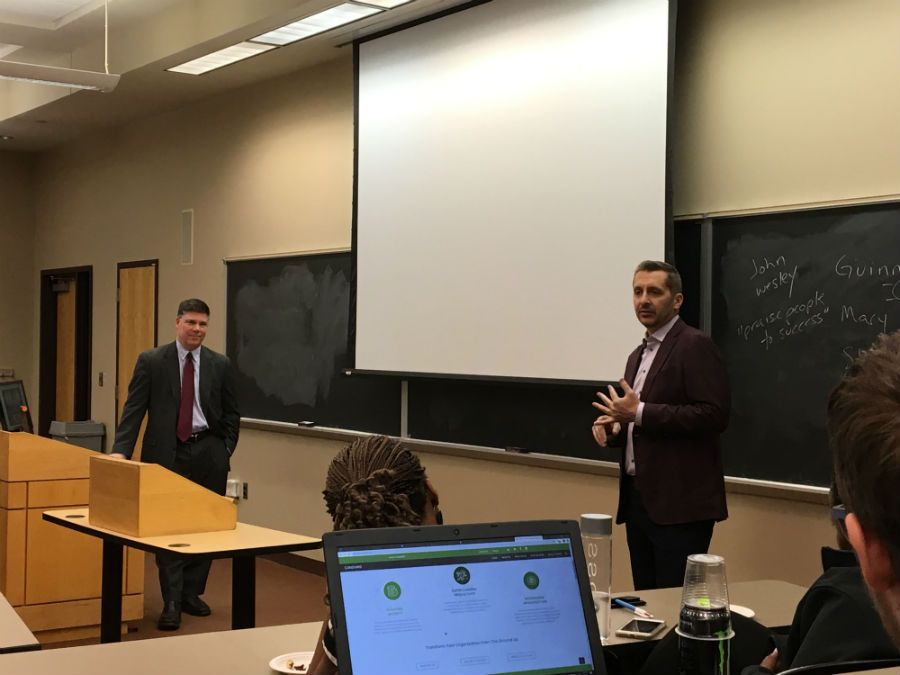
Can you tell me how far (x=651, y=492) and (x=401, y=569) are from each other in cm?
239

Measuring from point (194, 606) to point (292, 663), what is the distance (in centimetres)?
387

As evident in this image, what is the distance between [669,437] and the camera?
3.72 metres

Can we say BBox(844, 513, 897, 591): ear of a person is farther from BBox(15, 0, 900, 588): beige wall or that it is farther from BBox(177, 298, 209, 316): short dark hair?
BBox(177, 298, 209, 316): short dark hair

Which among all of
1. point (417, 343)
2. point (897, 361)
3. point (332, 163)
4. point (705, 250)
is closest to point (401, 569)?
point (897, 361)

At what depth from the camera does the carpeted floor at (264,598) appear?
5.26 m

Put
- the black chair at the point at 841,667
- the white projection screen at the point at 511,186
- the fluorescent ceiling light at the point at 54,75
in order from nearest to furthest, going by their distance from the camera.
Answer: the black chair at the point at 841,667 < the white projection screen at the point at 511,186 < the fluorescent ceiling light at the point at 54,75

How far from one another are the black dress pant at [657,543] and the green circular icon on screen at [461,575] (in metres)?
2.27

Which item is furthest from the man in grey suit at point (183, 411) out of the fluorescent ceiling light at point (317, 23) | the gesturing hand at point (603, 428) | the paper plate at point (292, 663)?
the paper plate at point (292, 663)

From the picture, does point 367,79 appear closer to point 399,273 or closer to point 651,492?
point 399,273

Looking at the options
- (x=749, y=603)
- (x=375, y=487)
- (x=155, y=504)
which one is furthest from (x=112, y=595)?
(x=375, y=487)

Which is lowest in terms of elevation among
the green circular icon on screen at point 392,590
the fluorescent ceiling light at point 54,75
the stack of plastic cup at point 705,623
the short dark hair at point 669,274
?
the stack of plastic cup at point 705,623


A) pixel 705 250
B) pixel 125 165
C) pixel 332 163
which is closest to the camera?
pixel 705 250

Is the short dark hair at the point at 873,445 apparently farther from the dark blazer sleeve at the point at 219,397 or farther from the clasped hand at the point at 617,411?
the dark blazer sleeve at the point at 219,397

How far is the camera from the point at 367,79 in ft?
19.3
